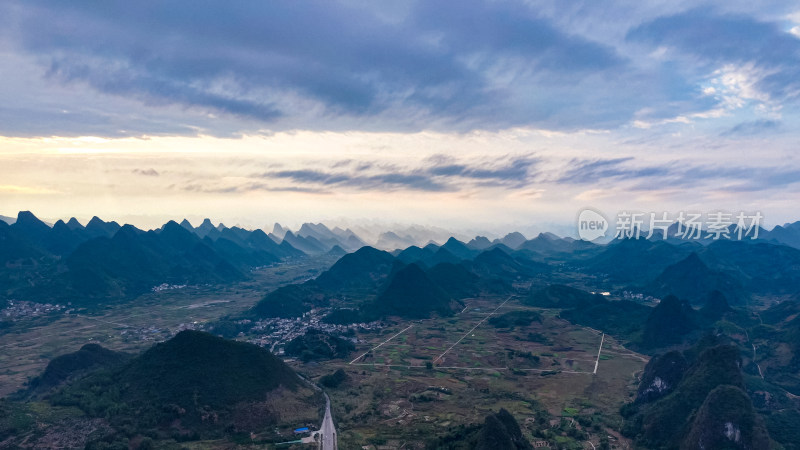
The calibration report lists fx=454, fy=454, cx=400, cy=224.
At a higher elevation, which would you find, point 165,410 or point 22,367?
point 165,410

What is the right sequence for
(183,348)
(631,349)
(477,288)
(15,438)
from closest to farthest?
(15,438)
(183,348)
(631,349)
(477,288)

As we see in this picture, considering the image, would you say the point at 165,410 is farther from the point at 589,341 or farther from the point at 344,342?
the point at 589,341

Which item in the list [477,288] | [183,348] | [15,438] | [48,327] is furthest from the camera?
[477,288]

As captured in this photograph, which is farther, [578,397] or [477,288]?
[477,288]

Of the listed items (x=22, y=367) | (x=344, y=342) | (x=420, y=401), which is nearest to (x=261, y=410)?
(x=420, y=401)

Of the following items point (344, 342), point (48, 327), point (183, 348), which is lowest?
point (48, 327)

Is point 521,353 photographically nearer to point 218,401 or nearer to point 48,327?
point 218,401
